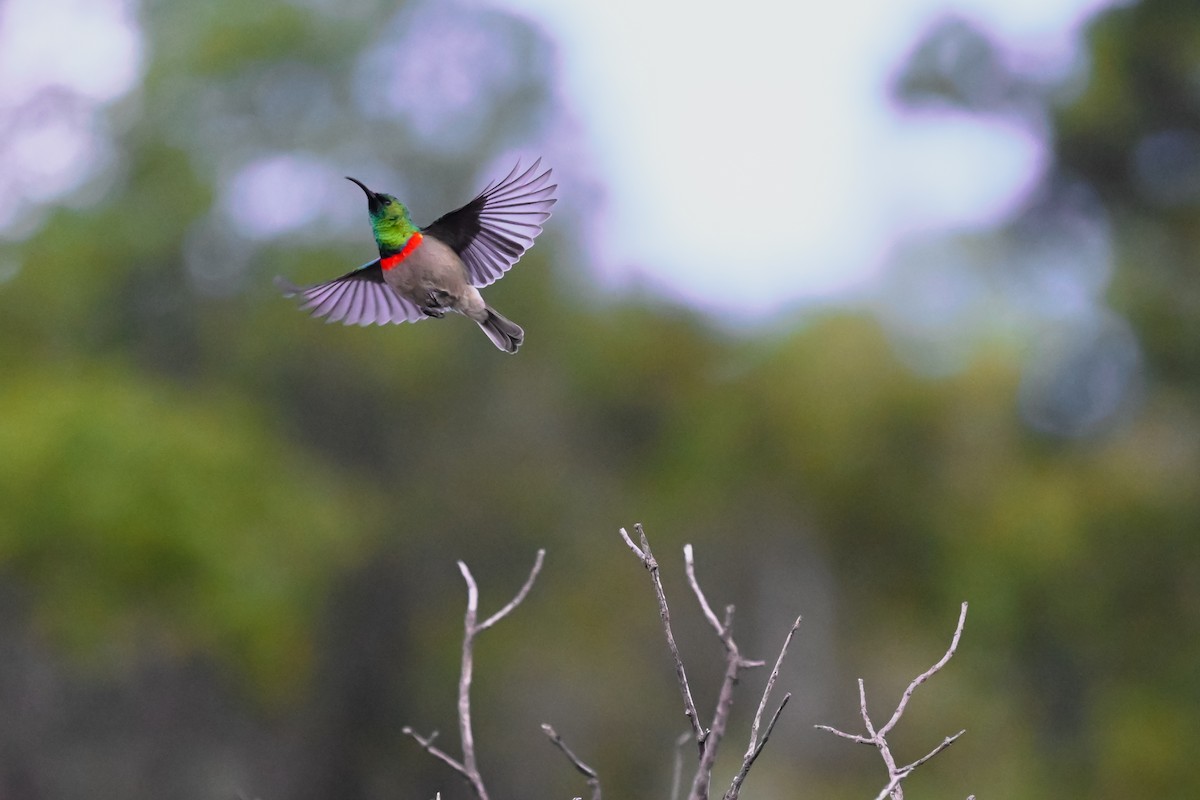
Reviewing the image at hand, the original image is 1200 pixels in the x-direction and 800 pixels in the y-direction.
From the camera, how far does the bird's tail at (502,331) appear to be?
2.36 metres

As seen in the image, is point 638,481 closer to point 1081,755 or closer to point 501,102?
point 501,102

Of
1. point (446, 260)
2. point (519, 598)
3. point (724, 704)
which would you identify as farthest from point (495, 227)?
point (724, 704)

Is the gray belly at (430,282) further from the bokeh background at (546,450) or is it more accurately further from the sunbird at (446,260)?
the bokeh background at (546,450)

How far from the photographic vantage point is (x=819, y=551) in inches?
500

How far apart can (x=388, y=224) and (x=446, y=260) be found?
0.12 m

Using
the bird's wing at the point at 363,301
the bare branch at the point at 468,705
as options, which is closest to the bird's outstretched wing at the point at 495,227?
the bird's wing at the point at 363,301

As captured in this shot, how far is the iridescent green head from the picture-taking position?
2455 mm

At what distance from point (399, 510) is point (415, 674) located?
156 centimetres

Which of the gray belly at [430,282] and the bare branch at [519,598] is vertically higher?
the gray belly at [430,282]

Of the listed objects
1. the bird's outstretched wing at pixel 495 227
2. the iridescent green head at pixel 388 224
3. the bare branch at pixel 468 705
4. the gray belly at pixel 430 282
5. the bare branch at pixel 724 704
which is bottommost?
the bare branch at pixel 468 705

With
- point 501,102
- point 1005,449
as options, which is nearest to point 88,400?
point 501,102

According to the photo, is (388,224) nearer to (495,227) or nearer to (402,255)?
(402,255)

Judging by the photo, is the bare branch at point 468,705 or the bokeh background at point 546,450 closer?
→ the bare branch at point 468,705

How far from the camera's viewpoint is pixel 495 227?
2.66 meters
